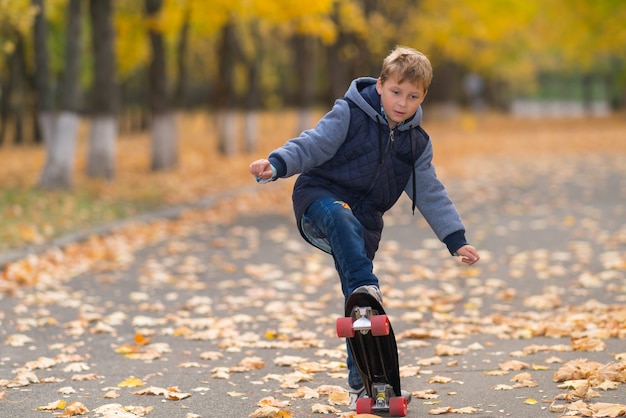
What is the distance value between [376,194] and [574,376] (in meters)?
1.53

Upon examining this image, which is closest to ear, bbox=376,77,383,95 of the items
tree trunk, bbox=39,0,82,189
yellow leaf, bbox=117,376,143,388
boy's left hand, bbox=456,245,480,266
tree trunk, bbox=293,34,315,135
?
boy's left hand, bbox=456,245,480,266

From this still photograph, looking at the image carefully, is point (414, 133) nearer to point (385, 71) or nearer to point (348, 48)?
point (385, 71)

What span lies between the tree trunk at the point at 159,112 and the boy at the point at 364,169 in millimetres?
18563

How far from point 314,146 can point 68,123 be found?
13.2 m

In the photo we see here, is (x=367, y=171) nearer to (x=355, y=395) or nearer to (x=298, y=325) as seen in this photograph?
(x=355, y=395)

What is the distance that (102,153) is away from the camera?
20125 mm

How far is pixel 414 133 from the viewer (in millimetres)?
5230

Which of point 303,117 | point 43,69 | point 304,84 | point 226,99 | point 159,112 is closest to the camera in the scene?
point 43,69

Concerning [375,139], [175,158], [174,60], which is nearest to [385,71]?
[375,139]

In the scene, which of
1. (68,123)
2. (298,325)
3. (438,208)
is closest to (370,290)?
(438,208)

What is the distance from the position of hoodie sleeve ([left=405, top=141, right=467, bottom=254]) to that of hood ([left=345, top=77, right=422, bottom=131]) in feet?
0.64

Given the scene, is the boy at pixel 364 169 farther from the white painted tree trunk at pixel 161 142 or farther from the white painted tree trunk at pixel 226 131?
the white painted tree trunk at pixel 226 131

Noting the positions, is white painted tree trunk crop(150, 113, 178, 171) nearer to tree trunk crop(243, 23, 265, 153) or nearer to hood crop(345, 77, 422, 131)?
tree trunk crop(243, 23, 265, 153)

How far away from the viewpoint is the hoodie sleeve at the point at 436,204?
530cm
